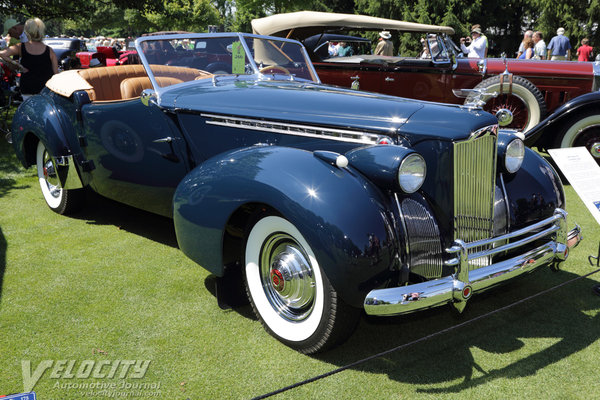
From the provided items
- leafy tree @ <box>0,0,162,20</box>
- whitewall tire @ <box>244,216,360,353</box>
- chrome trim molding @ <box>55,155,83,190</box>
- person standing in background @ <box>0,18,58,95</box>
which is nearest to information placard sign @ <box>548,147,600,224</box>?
whitewall tire @ <box>244,216,360,353</box>

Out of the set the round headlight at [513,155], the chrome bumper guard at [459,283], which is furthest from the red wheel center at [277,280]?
the round headlight at [513,155]

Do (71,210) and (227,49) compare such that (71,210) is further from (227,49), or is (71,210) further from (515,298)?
(515,298)

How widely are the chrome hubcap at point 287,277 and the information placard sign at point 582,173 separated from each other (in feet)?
5.88

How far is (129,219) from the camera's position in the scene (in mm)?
4844

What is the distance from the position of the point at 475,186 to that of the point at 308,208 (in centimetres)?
98

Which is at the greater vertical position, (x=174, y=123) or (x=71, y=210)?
(x=174, y=123)

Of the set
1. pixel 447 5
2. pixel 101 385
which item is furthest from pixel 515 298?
pixel 447 5

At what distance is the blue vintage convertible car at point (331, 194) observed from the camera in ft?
7.69

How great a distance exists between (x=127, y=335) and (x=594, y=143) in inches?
226

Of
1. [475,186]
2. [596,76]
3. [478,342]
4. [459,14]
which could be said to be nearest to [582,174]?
[475,186]

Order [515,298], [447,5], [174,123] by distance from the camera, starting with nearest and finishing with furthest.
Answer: [515,298], [174,123], [447,5]

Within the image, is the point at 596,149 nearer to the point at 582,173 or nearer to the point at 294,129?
the point at 582,173

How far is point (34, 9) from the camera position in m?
9.45

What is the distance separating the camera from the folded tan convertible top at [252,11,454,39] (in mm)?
7789
